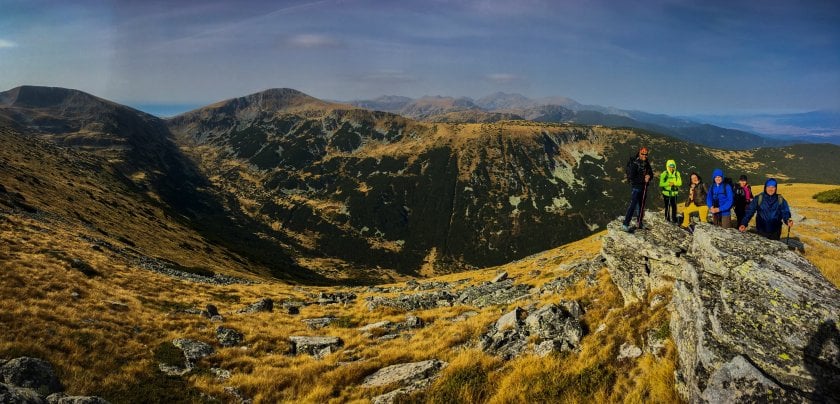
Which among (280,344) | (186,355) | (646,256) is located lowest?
(280,344)

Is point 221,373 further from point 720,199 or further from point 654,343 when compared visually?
point 720,199

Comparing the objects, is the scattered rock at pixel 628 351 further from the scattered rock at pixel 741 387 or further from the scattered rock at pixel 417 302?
the scattered rock at pixel 417 302

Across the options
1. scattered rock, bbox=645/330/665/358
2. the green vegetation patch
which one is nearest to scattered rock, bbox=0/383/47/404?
scattered rock, bbox=645/330/665/358

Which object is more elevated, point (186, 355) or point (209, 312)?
point (186, 355)

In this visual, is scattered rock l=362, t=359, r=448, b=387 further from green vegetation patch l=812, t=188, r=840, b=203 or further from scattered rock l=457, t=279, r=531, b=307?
green vegetation patch l=812, t=188, r=840, b=203

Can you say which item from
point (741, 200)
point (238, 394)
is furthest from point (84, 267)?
point (741, 200)

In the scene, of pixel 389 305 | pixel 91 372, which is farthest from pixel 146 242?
pixel 91 372

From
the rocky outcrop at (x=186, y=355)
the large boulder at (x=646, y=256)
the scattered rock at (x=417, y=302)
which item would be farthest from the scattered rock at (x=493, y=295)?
Result: the rocky outcrop at (x=186, y=355)
